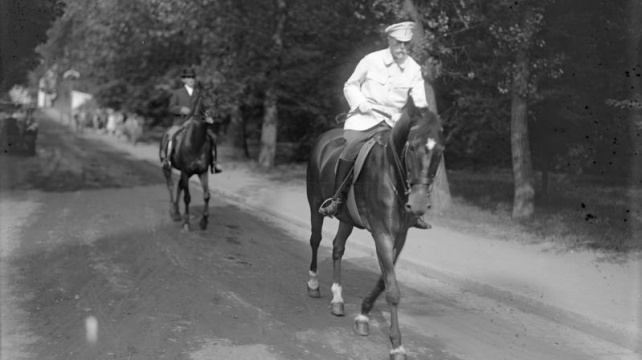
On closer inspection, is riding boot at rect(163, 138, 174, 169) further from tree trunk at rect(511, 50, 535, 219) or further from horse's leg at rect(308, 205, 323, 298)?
tree trunk at rect(511, 50, 535, 219)

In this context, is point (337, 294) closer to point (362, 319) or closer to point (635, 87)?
point (362, 319)

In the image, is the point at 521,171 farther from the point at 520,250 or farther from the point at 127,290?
the point at 127,290

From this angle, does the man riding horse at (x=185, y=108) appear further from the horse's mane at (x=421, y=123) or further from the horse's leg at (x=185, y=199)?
the horse's mane at (x=421, y=123)

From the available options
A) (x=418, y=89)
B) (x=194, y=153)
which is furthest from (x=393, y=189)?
(x=194, y=153)

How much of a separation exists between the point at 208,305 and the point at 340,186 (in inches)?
77.8

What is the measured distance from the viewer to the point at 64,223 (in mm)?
12719

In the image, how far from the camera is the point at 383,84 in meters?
7.08

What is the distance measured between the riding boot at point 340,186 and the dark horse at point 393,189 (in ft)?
0.46

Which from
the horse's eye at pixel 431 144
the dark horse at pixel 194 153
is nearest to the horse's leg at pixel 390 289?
the horse's eye at pixel 431 144

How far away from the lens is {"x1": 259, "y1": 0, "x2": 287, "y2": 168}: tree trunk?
2373 cm

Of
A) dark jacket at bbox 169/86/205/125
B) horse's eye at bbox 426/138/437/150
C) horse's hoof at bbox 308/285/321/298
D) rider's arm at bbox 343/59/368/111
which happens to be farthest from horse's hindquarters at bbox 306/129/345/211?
dark jacket at bbox 169/86/205/125

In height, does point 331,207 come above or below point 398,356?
above

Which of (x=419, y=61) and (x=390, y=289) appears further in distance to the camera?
(x=419, y=61)

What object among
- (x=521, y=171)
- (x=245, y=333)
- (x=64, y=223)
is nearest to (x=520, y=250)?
(x=521, y=171)
